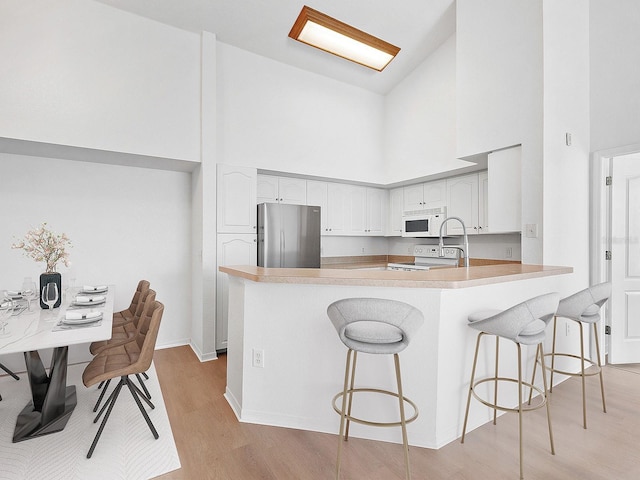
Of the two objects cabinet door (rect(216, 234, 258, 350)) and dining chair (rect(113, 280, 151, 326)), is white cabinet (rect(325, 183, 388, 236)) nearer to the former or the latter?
cabinet door (rect(216, 234, 258, 350))

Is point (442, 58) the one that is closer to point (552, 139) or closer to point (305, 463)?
point (552, 139)

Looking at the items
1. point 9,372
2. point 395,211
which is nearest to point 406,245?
point 395,211

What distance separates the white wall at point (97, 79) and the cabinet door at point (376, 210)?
269cm

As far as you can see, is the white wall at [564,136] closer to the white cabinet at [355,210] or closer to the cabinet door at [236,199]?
the white cabinet at [355,210]

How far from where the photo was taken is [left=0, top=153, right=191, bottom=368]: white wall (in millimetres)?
3189

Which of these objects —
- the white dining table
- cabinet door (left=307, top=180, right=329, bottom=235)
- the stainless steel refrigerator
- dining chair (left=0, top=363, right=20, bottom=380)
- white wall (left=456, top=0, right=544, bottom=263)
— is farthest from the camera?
cabinet door (left=307, top=180, right=329, bottom=235)

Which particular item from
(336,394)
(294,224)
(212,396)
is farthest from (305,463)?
(294,224)

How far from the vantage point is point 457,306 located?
2047 mm

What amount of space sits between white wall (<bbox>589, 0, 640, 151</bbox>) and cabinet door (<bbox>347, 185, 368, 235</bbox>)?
275 centimetres

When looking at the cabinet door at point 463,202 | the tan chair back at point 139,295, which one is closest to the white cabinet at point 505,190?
the cabinet door at point 463,202

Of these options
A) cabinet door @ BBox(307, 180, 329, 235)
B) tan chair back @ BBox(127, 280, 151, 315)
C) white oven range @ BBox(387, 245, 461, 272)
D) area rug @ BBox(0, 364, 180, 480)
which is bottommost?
area rug @ BBox(0, 364, 180, 480)

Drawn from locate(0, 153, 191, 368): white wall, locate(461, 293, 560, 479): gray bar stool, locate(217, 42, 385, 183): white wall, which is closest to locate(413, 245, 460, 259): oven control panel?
locate(217, 42, 385, 183): white wall

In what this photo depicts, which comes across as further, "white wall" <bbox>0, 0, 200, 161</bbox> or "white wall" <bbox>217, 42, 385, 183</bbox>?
"white wall" <bbox>217, 42, 385, 183</bbox>

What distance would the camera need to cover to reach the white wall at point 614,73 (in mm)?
3092
